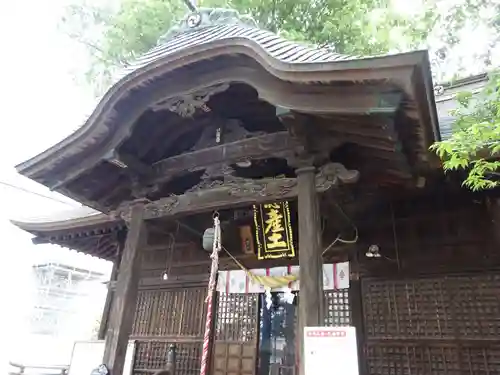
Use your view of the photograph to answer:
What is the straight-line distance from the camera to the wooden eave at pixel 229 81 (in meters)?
3.29

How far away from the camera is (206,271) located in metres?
7.44

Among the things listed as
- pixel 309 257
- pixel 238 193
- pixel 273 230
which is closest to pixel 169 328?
pixel 273 230

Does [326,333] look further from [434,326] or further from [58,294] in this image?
[58,294]

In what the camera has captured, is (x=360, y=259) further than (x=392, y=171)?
Yes

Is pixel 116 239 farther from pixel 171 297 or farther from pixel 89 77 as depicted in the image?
pixel 89 77

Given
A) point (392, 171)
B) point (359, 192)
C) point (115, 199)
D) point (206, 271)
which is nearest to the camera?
point (392, 171)

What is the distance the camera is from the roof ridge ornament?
5.44 metres

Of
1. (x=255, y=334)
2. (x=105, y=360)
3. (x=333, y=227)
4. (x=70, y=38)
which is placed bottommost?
(x=105, y=360)

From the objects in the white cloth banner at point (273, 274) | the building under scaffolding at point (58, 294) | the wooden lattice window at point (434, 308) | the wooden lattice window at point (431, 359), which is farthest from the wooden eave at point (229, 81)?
the building under scaffolding at point (58, 294)

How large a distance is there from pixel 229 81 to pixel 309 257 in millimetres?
2183

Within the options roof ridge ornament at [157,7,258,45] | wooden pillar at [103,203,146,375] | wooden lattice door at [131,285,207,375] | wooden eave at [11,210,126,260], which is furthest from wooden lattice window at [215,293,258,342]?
roof ridge ornament at [157,7,258,45]

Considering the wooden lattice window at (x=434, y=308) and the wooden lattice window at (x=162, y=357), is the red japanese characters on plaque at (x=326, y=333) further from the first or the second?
the wooden lattice window at (x=162, y=357)

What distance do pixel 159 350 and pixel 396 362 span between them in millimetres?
4628

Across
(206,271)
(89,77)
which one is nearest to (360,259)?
(206,271)
